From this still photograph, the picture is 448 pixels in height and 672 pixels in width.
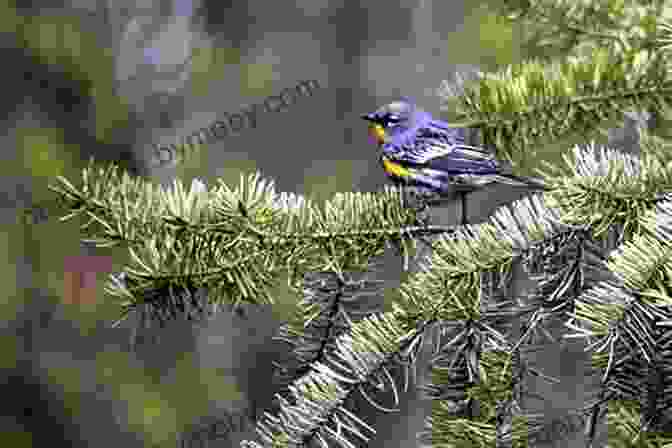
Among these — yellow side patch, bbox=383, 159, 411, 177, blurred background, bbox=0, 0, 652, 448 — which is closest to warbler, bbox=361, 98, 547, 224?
yellow side patch, bbox=383, 159, 411, 177

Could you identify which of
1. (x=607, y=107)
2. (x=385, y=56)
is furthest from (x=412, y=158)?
(x=385, y=56)

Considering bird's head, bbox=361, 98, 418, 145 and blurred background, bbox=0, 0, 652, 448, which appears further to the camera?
blurred background, bbox=0, 0, 652, 448

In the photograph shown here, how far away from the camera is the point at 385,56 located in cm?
96

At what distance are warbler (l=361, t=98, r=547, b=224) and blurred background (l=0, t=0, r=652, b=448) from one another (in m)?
0.42

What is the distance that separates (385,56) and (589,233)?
0.61 m

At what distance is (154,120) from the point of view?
96cm

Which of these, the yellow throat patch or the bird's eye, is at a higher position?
the bird's eye

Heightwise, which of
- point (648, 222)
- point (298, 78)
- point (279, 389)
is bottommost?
point (279, 389)

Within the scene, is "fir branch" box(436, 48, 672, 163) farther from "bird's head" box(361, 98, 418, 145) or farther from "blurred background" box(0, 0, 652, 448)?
"blurred background" box(0, 0, 652, 448)

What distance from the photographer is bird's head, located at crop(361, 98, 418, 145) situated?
1.76ft

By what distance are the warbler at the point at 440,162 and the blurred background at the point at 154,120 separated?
1.37ft

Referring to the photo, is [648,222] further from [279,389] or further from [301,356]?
[279,389]

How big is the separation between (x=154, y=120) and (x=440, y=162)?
0.54 meters

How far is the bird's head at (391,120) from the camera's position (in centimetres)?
54
